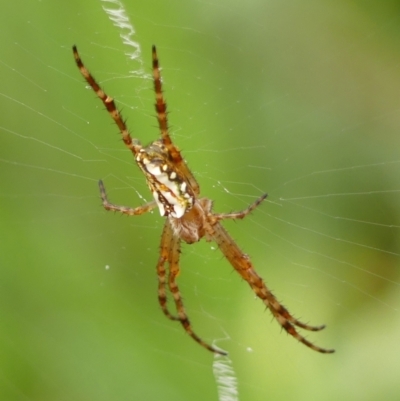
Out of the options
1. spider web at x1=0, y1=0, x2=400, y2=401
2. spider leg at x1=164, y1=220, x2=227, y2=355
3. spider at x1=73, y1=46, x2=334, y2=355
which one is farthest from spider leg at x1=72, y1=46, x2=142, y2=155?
spider leg at x1=164, y1=220, x2=227, y2=355

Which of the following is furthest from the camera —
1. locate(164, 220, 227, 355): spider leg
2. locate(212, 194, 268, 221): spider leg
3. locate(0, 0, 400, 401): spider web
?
locate(164, 220, 227, 355): spider leg

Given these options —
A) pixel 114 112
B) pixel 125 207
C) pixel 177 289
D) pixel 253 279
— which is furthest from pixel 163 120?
pixel 177 289

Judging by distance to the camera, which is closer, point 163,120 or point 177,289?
point 163,120

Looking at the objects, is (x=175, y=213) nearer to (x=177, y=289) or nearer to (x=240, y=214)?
(x=240, y=214)

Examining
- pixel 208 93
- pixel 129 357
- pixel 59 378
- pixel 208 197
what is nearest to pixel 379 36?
pixel 208 93

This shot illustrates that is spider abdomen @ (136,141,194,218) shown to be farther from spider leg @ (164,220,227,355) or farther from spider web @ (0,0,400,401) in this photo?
spider leg @ (164,220,227,355)

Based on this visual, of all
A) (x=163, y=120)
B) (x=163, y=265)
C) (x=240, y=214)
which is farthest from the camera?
(x=163, y=265)
